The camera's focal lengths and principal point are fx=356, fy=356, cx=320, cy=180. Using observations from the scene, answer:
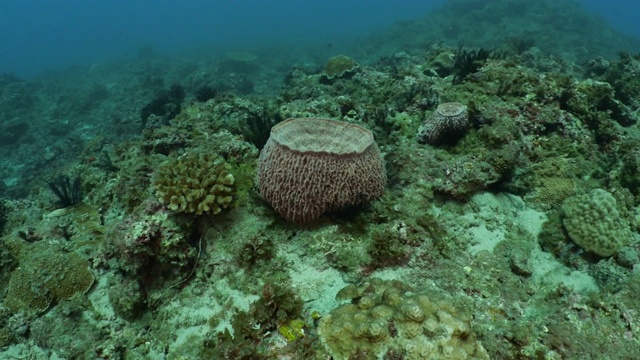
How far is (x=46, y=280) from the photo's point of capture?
465 cm

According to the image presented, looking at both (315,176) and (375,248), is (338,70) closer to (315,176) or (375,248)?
(315,176)

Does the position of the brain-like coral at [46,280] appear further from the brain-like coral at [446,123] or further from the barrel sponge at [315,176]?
the brain-like coral at [446,123]

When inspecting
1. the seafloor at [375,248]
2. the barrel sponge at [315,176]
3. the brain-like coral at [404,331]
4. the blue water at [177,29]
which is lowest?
the blue water at [177,29]

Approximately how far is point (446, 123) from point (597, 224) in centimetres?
244

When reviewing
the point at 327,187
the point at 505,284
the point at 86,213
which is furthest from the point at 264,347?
the point at 86,213

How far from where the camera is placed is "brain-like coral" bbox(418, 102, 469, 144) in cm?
578

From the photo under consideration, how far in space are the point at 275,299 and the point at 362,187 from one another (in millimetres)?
1672

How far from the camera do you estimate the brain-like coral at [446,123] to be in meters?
5.78

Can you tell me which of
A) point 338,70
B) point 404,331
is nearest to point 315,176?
point 404,331

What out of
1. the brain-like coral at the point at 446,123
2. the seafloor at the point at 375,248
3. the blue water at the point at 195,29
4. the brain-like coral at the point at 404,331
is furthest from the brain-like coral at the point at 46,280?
the blue water at the point at 195,29

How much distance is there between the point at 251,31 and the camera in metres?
63.3

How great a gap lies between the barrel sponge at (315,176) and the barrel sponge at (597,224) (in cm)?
250

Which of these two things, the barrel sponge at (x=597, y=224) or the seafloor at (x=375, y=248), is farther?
the barrel sponge at (x=597, y=224)

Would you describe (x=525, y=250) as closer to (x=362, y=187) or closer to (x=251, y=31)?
(x=362, y=187)
